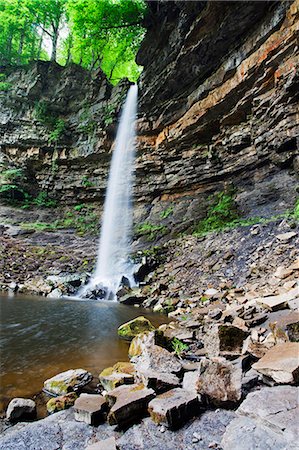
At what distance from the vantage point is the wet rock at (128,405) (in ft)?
7.70

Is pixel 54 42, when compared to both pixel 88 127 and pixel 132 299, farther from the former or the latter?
pixel 132 299

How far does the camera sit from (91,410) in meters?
2.49

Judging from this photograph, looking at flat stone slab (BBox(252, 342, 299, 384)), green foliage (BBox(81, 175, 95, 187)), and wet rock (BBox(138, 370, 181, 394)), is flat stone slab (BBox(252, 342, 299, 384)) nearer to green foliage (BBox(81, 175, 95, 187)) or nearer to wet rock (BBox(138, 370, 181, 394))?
A: wet rock (BBox(138, 370, 181, 394))

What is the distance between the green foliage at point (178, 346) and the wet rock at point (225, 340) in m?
0.69

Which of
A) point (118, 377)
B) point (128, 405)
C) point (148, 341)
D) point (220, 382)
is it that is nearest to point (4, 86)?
point (148, 341)

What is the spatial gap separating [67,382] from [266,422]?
93.7 inches

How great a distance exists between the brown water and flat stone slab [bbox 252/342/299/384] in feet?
7.94

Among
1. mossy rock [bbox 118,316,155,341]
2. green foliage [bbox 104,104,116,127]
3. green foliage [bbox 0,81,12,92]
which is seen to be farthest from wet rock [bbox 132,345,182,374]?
green foliage [bbox 0,81,12,92]

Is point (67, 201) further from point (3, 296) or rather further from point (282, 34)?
point (282, 34)

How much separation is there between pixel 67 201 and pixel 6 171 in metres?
4.95

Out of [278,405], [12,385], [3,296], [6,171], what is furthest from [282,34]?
[6,171]

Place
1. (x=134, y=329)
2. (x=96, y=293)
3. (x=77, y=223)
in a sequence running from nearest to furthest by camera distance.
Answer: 1. (x=134, y=329)
2. (x=96, y=293)
3. (x=77, y=223)

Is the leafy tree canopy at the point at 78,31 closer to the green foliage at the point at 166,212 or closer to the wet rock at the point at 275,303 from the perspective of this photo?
the green foliage at the point at 166,212

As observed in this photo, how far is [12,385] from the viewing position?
11.3ft
